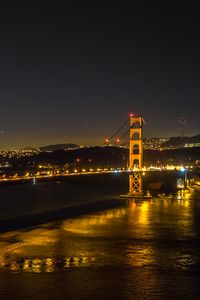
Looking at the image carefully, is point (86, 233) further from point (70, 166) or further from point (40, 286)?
point (70, 166)

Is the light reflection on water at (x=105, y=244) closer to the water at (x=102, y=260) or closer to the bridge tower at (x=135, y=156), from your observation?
the water at (x=102, y=260)

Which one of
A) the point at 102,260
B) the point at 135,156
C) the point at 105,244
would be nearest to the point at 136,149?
the point at 135,156

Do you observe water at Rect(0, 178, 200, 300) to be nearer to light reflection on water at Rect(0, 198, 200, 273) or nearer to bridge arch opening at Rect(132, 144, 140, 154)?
light reflection on water at Rect(0, 198, 200, 273)

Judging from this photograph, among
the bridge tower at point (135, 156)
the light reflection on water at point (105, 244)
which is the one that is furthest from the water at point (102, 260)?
the bridge tower at point (135, 156)

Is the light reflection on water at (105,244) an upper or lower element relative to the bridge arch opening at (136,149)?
lower

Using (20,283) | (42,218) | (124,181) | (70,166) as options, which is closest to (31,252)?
(20,283)

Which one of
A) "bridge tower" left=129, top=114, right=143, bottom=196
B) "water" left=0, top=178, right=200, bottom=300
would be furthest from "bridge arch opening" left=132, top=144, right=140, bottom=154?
"water" left=0, top=178, right=200, bottom=300

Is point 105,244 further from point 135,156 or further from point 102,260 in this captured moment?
point 135,156

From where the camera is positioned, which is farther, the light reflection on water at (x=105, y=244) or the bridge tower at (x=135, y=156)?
the bridge tower at (x=135, y=156)
